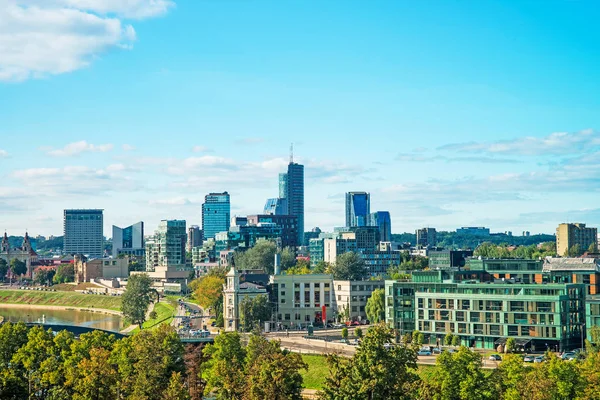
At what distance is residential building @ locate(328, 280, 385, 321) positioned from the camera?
145 meters

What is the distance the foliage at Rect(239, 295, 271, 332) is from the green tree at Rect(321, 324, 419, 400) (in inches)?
2627

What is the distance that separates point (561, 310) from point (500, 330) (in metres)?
7.86

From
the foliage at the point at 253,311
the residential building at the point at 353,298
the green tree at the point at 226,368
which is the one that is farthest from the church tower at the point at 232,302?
the green tree at the point at 226,368

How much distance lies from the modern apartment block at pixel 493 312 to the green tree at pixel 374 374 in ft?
143

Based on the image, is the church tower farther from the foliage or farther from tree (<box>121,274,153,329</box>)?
tree (<box>121,274,153,329</box>)

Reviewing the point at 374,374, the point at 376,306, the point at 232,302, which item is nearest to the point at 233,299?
the point at 232,302

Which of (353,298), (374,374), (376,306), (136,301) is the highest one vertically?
(374,374)

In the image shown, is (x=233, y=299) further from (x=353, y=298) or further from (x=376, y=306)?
(x=353, y=298)

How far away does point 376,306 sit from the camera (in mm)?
132625

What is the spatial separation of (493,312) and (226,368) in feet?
137

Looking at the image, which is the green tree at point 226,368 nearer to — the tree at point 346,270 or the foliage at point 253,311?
the foliage at point 253,311

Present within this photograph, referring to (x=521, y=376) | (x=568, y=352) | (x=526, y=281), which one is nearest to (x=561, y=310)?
(x=568, y=352)

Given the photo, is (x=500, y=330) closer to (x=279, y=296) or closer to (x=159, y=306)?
(x=279, y=296)

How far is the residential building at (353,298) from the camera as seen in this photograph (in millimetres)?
145000
